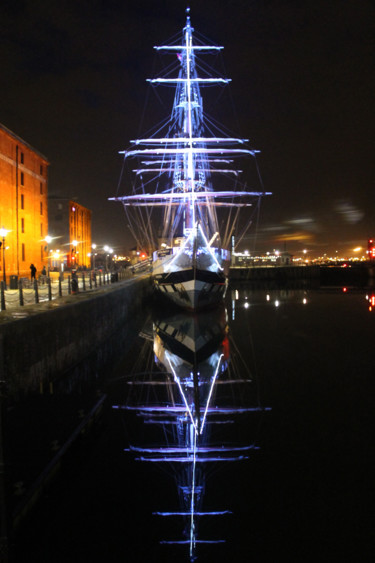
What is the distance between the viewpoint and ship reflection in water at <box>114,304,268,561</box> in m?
5.94

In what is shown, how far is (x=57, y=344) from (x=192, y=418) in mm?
4579

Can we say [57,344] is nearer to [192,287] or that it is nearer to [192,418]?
[192,418]

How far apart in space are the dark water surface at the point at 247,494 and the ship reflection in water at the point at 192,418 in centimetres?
8

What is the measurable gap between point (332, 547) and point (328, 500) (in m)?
1.02

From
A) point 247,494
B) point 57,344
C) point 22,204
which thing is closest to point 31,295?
point 57,344

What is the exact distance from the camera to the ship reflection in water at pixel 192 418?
594 centimetres

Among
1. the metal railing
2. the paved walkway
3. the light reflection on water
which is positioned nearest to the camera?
the light reflection on water

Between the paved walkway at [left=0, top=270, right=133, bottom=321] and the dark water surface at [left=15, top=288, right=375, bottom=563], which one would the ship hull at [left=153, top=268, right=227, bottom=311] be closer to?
the paved walkway at [left=0, top=270, right=133, bottom=321]

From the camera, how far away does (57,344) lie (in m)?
12.0

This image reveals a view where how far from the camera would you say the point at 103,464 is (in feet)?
23.2

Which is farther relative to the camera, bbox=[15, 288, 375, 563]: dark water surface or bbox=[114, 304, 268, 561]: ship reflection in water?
bbox=[114, 304, 268, 561]: ship reflection in water

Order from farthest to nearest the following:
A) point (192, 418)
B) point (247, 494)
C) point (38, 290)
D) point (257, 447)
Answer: point (38, 290), point (192, 418), point (257, 447), point (247, 494)

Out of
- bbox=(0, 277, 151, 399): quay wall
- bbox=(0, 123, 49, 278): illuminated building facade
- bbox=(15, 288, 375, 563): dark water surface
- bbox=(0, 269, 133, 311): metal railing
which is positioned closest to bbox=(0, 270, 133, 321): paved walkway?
bbox=(0, 269, 133, 311): metal railing

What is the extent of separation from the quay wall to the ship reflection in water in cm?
179
